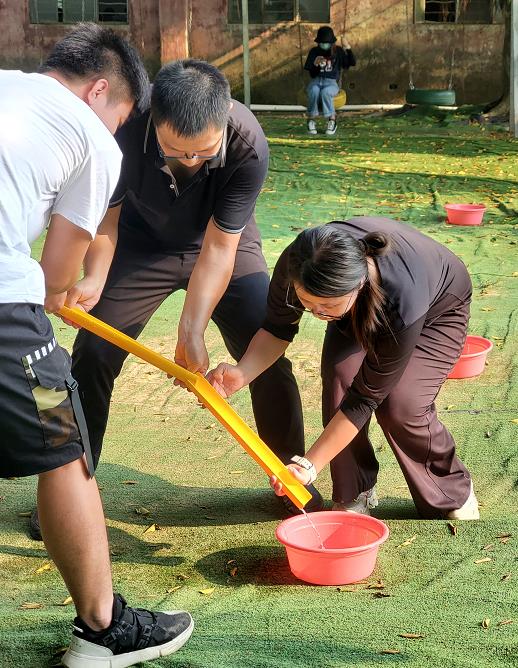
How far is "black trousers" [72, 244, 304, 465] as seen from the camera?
4.21 m

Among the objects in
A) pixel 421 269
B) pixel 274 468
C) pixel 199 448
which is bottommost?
pixel 199 448

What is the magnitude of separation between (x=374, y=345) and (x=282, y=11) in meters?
17.3

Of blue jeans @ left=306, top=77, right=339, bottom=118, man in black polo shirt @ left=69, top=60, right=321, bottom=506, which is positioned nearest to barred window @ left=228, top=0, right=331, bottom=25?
blue jeans @ left=306, top=77, right=339, bottom=118

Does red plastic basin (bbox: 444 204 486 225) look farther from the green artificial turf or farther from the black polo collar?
the black polo collar

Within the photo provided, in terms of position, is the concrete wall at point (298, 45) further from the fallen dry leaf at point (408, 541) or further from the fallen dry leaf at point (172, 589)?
the fallen dry leaf at point (172, 589)

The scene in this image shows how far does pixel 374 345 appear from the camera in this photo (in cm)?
357

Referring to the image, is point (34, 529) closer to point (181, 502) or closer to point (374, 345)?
point (181, 502)

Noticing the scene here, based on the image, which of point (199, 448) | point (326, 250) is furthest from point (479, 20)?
point (326, 250)

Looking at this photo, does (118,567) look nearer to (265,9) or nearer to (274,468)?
(274,468)

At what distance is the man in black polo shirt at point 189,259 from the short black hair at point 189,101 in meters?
0.05

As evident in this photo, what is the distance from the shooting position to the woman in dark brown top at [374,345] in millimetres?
3340

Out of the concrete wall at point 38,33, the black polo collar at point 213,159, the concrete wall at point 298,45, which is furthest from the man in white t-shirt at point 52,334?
the concrete wall at point 38,33

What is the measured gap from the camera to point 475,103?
765 inches

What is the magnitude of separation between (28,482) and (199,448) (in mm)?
868
